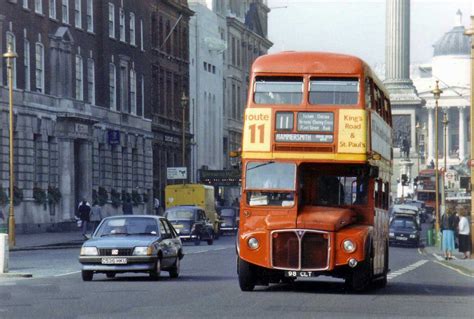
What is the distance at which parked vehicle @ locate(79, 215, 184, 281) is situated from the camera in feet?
114

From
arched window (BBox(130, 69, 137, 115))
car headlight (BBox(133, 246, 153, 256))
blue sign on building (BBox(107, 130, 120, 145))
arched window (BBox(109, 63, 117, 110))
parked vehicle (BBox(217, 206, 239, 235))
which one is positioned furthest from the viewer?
arched window (BBox(130, 69, 137, 115))

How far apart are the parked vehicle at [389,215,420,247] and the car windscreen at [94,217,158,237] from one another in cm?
5146

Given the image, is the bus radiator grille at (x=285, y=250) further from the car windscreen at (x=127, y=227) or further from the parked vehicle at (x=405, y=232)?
the parked vehicle at (x=405, y=232)

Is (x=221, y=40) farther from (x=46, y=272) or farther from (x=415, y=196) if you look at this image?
(x=46, y=272)

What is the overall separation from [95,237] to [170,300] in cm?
798

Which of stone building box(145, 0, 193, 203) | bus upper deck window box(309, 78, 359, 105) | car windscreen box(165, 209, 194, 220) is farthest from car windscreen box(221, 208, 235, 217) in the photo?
bus upper deck window box(309, 78, 359, 105)

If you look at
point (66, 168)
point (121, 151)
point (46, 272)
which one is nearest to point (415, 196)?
point (121, 151)

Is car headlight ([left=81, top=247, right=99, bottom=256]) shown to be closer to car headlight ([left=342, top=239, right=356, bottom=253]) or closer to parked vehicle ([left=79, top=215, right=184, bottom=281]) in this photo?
parked vehicle ([left=79, top=215, right=184, bottom=281])

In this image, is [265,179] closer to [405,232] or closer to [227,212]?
[405,232]

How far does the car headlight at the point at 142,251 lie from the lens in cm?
3475

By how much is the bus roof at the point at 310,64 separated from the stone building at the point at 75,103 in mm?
43474

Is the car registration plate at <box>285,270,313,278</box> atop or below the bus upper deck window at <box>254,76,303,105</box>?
below

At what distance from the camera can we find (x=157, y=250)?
35250 millimetres

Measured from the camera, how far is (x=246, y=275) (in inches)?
1211
